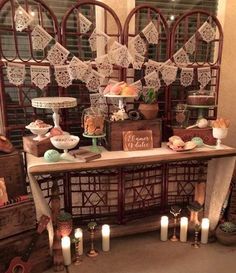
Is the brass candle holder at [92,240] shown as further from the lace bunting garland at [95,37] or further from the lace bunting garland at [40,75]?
the lace bunting garland at [95,37]

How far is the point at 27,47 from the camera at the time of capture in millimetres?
1943

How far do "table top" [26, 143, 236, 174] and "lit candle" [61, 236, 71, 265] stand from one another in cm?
55

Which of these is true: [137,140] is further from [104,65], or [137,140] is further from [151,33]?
[151,33]

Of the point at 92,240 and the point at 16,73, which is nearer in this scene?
the point at 16,73

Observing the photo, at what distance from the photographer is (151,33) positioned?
2035 millimetres

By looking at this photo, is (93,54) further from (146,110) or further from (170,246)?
(170,246)

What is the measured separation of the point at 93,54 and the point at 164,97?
2.08 ft

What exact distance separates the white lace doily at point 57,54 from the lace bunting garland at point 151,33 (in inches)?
23.0

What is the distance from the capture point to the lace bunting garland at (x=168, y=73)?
83.2 inches

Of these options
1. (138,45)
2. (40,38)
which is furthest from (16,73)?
(138,45)

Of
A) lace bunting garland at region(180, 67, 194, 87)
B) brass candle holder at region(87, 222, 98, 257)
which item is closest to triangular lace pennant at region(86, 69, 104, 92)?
lace bunting garland at region(180, 67, 194, 87)

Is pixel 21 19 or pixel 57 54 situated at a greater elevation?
pixel 21 19

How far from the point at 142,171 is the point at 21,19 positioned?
139 cm

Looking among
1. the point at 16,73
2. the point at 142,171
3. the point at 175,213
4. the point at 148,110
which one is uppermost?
the point at 16,73
